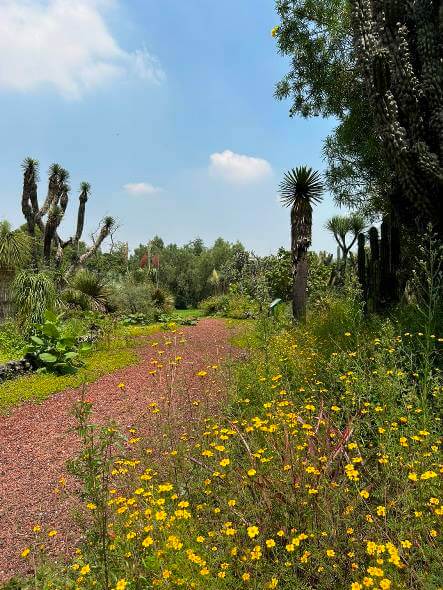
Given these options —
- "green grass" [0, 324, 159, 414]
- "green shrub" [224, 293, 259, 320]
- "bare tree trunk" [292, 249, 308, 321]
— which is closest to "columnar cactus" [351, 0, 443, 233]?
"bare tree trunk" [292, 249, 308, 321]

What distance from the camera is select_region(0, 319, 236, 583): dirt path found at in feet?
10.1

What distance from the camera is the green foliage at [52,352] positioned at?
7.55 meters

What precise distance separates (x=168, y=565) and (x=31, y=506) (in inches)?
76.5

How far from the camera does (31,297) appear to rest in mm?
10539

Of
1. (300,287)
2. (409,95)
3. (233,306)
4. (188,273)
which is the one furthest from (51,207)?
(188,273)

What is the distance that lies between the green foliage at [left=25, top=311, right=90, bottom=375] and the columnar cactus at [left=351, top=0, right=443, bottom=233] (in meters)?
6.04

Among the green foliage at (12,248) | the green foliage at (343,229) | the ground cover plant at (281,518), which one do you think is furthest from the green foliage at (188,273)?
the ground cover plant at (281,518)

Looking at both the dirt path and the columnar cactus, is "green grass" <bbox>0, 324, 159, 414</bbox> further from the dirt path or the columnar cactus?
the columnar cactus

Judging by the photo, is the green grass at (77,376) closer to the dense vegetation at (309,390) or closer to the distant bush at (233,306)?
the dense vegetation at (309,390)

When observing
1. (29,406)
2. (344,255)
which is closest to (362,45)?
(29,406)

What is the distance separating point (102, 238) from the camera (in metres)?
21.0

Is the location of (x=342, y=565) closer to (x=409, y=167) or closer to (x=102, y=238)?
(x=409, y=167)

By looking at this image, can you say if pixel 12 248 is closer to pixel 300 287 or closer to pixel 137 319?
pixel 137 319

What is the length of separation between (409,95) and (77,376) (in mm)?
6580
